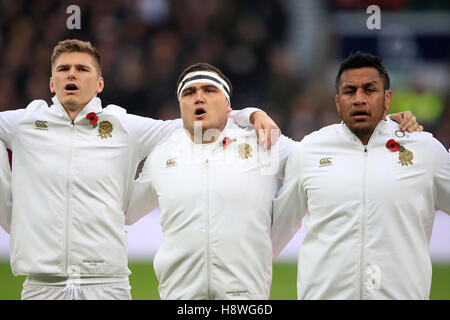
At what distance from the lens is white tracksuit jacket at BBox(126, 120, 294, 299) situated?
4773mm

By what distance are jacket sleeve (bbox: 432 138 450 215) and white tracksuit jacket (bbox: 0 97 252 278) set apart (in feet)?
6.52

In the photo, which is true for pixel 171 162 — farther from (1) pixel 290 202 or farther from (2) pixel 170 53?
(2) pixel 170 53

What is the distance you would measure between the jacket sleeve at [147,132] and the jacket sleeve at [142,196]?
11 cm

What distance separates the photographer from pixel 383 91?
490 cm

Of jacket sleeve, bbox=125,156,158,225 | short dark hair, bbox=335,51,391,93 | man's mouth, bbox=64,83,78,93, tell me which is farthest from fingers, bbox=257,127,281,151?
man's mouth, bbox=64,83,78,93

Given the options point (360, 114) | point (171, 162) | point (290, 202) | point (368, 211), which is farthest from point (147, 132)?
point (368, 211)

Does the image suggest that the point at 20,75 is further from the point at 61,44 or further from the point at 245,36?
the point at 61,44

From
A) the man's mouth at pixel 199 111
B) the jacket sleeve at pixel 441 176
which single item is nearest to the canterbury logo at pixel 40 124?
the man's mouth at pixel 199 111

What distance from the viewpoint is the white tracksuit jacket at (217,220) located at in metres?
4.77

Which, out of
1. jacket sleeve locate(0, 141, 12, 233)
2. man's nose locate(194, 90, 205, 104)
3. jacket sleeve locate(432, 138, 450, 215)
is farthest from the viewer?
jacket sleeve locate(0, 141, 12, 233)

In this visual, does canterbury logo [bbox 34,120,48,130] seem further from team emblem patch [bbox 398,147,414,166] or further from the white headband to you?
team emblem patch [bbox 398,147,414,166]

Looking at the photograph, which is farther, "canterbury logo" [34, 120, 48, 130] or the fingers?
"canterbury logo" [34, 120, 48, 130]
